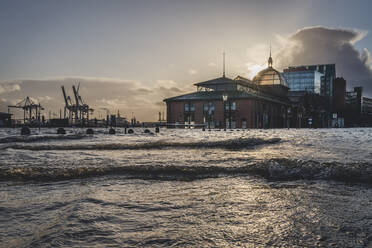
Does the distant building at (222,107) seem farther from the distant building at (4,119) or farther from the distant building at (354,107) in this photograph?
the distant building at (354,107)

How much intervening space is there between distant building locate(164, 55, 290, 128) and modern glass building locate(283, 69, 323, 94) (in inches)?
2101

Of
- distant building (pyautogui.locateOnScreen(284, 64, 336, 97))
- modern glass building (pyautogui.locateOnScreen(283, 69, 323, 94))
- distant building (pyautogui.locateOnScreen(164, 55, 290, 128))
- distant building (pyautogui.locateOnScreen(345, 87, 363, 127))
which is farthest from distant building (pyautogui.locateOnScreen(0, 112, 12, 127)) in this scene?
distant building (pyautogui.locateOnScreen(345, 87, 363, 127))

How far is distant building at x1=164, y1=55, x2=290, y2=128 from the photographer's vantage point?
63781 millimetres

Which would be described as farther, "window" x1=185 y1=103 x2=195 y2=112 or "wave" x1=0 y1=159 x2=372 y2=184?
"window" x1=185 y1=103 x2=195 y2=112

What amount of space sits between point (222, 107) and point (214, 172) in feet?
199

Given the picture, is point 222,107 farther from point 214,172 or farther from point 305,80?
point 305,80

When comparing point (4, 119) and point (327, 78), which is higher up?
point (327, 78)

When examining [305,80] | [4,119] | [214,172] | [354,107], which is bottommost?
[214,172]

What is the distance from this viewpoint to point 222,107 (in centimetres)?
6488

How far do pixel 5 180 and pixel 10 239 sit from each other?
2906mm

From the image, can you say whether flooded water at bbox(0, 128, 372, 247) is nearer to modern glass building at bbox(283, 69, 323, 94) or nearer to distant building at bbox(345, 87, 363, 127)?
modern glass building at bbox(283, 69, 323, 94)

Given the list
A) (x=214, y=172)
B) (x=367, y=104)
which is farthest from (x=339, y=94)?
(x=214, y=172)

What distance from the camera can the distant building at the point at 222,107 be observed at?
209ft

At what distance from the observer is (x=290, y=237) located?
203cm
